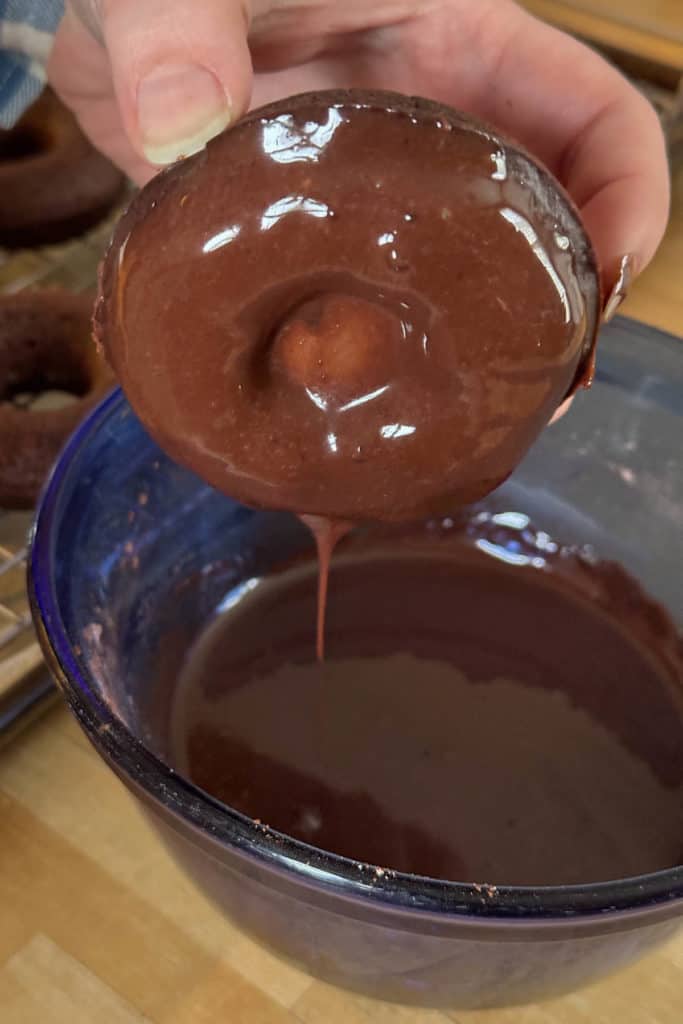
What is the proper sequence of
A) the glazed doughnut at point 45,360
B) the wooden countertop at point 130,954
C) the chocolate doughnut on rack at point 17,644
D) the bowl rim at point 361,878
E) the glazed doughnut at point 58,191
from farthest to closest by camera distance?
the glazed doughnut at point 58,191
the glazed doughnut at point 45,360
the chocolate doughnut on rack at point 17,644
the wooden countertop at point 130,954
the bowl rim at point 361,878

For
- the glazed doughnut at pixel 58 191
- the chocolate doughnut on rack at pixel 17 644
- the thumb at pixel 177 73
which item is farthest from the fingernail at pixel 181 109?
the glazed doughnut at pixel 58 191

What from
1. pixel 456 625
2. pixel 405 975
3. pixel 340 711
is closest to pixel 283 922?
pixel 405 975

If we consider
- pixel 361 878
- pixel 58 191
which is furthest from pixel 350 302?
pixel 58 191

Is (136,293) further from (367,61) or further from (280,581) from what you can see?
(367,61)

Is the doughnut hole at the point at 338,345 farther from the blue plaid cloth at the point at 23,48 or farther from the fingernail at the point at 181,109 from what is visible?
the blue plaid cloth at the point at 23,48

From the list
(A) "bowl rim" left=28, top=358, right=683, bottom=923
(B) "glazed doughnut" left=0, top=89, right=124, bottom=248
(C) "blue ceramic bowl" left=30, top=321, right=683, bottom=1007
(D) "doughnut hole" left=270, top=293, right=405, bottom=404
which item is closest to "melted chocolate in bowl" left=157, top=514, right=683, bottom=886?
(C) "blue ceramic bowl" left=30, top=321, right=683, bottom=1007

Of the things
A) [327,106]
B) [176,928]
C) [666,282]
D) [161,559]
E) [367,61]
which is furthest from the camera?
[666,282]

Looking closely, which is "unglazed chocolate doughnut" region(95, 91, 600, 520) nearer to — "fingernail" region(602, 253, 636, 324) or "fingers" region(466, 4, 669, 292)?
"fingernail" region(602, 253, 636, 324)
